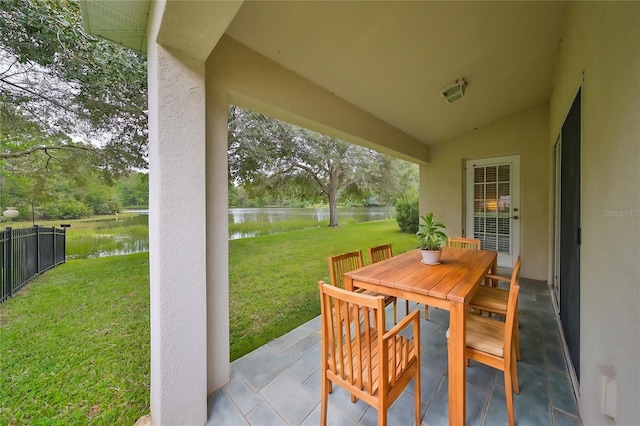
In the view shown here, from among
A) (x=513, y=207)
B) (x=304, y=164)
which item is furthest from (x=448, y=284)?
(x=304, y=164)

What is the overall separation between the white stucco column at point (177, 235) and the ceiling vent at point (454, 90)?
253 centimetres

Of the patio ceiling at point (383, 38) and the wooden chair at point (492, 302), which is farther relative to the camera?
the wooden chair at point (492, 302)

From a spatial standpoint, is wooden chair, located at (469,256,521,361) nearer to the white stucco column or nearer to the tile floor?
the tile floor

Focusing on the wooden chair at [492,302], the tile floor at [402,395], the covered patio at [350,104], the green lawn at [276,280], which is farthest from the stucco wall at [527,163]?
the green lawn at [276,280]

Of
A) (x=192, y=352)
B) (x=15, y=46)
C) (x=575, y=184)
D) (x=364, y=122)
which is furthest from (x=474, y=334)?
(x=15, y=46)

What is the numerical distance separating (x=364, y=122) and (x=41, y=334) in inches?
150

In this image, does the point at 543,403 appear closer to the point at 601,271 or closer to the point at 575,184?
the point at 601,271

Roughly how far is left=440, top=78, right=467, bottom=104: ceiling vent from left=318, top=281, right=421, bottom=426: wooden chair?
8.36 feet

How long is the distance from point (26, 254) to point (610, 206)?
14.1 ft

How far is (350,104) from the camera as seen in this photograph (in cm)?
275

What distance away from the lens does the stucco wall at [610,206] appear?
785 mm

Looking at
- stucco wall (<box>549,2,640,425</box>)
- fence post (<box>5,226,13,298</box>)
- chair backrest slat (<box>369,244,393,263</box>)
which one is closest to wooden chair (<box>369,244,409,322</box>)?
chair backrest slat (<box>369,244,393,263</box>)

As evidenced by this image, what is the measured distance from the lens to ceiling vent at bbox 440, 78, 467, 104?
2.54m

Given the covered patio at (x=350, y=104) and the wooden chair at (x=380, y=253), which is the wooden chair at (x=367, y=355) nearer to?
the covered patio at (x=350, y=104)
